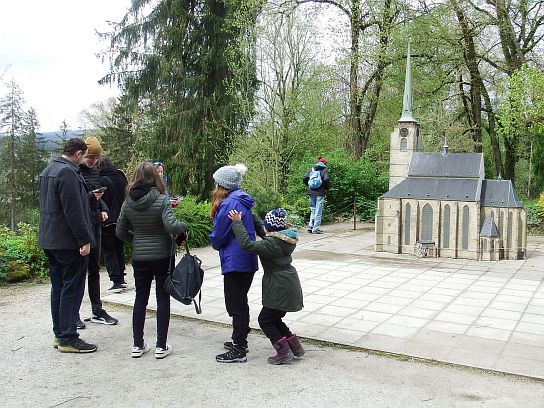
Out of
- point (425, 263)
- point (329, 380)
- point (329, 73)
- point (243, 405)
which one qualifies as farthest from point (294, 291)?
point (329, 73)

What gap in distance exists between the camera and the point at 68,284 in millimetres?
4988

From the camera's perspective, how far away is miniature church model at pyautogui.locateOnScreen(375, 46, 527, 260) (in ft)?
33.9

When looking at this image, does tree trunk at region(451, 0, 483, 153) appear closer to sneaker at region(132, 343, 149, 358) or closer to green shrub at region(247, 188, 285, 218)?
green shrub at region(247, 188, 285, 218)

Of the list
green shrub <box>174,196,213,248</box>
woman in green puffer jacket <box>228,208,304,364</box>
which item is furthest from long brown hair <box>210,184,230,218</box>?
green shrub <box>174,196,213,248</box>

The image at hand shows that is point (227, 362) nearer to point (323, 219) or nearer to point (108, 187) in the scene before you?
point (108, 187)

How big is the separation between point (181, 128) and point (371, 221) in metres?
7.89

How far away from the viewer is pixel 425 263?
9961mm

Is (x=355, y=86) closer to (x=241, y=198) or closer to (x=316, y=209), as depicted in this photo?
(x=316, y=209)

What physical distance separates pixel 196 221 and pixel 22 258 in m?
3.88

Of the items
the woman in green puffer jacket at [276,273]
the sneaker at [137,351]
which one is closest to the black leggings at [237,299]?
the woman in green puffer jacket at [276,273]

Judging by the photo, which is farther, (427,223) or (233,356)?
(427,223)

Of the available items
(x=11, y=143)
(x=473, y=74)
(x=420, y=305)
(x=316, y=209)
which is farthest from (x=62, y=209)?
(x=11, y=143)

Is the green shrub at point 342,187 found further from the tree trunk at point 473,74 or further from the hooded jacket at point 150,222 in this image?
the hooded jacket at point 150,222

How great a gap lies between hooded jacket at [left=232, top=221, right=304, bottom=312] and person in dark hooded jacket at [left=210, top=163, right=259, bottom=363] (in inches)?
5.6
